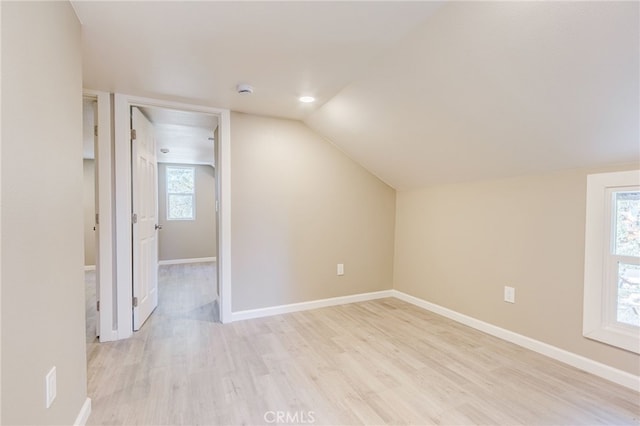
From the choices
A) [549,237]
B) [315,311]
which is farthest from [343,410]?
[549,237]

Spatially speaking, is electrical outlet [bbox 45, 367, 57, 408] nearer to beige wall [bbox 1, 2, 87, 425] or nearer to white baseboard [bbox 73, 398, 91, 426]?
beige wall [bbox 1, 2, 87, 425]

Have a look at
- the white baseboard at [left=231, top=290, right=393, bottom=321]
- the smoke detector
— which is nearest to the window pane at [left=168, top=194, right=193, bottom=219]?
the white baseboard at [left=231, top=290, right=393, bottom=321]

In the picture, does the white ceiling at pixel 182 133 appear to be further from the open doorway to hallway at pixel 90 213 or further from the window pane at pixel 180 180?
the open doorway to hallway at pixel 90 213

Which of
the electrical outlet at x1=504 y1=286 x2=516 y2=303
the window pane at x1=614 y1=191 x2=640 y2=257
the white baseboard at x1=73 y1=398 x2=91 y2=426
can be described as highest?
the window pane at x1=614 y1=191 x2=640 y2=257

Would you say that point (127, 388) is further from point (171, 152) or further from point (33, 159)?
point (171, 152)

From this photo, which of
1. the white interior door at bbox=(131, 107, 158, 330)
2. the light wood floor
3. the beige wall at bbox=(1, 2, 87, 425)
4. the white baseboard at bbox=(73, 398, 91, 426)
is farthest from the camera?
the white interior door at bbox=(131, 107, 158, 330)

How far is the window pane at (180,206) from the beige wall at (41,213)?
4979mm

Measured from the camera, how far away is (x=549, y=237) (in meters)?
2.32

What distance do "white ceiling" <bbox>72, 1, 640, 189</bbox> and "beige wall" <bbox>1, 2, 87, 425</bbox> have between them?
47 centimetres

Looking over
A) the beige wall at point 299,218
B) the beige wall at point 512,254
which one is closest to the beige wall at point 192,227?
the beige wall at point 299,218

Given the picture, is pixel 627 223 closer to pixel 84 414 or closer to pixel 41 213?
pixel 41 213

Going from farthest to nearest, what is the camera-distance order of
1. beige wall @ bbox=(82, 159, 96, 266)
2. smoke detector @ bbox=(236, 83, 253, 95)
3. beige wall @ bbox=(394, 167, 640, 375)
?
1. beige wall @ bbox=(82, 159, 96, 266)
2. smoke detector @ bbox=(236, 83, 253, 95)
3. beige wall @ bbox=(394, 167, 640, 375)

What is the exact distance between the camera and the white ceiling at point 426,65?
147 centimetres

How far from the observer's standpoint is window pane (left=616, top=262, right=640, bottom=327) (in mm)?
1931
